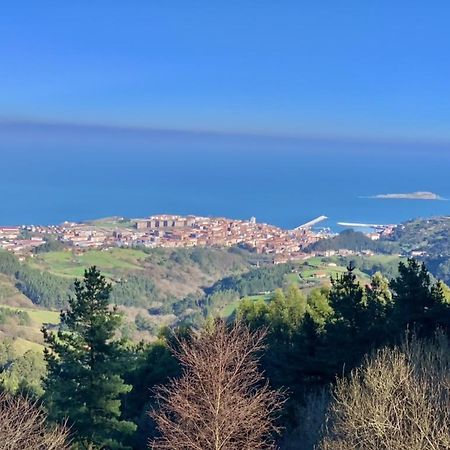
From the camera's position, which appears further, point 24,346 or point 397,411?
point 24,346

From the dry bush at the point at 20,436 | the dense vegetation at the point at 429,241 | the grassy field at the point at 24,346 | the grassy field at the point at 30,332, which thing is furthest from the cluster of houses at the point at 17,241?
the dry bush at the point at 20,436

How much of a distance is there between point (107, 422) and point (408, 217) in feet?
288

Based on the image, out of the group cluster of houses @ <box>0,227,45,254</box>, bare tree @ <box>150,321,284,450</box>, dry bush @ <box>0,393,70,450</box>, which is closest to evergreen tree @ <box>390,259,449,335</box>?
bare tree @ <box>150,321,284,450</box>

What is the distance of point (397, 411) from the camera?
7.89m

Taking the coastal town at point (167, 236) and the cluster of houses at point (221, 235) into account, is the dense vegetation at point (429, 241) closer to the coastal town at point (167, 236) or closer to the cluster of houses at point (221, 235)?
the coastal town at point (167, 236)

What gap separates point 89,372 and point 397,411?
215 inches

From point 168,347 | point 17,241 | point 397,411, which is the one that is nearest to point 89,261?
point 17,241

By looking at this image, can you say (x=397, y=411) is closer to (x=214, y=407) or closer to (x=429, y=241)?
(x=214, y=407)

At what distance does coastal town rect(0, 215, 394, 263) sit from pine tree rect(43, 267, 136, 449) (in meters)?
56.4

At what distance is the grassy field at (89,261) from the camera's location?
6122 centimetres

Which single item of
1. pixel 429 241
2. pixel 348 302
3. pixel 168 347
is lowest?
pixel 429 241

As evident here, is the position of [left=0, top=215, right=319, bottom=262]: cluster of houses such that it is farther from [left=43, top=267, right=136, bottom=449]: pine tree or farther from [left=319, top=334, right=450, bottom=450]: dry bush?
[left=319, top=334, right=450, bottom=450]: dry bush

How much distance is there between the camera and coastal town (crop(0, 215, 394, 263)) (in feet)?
238

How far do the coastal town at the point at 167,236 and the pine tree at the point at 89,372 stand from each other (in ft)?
185
